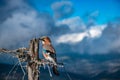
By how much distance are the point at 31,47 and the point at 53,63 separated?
2067 millimetres

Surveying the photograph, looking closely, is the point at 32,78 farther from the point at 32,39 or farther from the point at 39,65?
the point at 32,39

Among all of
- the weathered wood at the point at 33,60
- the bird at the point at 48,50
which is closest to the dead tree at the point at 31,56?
the weathered wood at the point at 33,60

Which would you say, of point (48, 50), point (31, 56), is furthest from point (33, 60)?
point (48, 50)

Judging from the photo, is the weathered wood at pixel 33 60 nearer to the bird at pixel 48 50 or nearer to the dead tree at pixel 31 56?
the dead tree at pixel 31 56

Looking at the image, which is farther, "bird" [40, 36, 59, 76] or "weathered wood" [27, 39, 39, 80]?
"bird" [40, 36, 59, 76]

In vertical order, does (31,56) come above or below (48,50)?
below

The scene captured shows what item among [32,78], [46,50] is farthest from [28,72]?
[46,50]

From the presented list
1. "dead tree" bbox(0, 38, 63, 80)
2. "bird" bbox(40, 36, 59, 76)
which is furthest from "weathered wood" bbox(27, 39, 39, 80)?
"bird" bbox(40, 36, 59, 76)

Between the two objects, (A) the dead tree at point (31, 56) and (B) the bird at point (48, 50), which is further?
(B) the bird at point (48, 50)

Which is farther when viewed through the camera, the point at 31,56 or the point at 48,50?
the point at 48,50

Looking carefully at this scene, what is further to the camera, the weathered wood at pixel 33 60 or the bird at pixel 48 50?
the bird at pixel 48 50

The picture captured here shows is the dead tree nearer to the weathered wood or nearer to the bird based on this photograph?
the weathered wood

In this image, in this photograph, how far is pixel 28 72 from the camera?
20.9m

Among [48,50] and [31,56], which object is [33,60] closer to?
[31,56]
